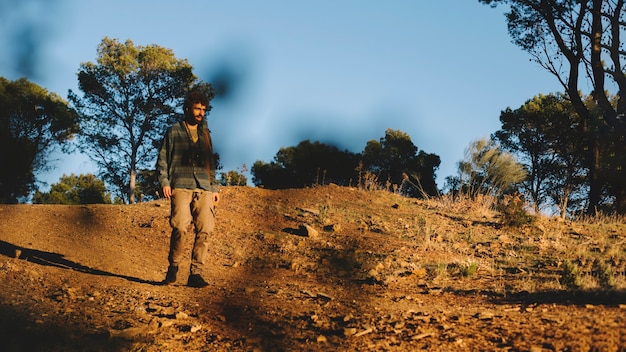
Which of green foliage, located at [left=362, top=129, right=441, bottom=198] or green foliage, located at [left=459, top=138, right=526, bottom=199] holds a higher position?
green foliage, located at [left=362, top=129, right=441, bottom=198]

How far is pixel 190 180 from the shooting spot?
6.30 meters

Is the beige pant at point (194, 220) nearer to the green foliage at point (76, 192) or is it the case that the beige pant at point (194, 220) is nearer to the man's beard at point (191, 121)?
the man's beard at point (191, 121)

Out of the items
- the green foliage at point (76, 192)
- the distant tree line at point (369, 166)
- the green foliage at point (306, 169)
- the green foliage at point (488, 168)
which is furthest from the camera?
the green foliage at point (76, 192)

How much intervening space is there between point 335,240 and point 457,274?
2.90 meters

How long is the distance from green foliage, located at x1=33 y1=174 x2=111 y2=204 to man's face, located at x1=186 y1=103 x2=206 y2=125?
2362 cm

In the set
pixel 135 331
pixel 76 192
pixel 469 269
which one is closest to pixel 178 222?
pixel 135 331

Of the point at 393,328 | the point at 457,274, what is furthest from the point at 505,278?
the point at 393,328

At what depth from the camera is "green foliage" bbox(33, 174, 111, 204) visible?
96.3ft

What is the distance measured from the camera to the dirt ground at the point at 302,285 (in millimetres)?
4012

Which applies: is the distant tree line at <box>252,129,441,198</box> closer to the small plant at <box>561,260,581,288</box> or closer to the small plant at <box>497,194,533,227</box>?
the small plant at <box>497,194,533,227</box>

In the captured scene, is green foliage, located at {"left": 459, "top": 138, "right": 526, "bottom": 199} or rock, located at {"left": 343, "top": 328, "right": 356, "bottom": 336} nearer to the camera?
rock, located at {"left": 343, "top": 328, "right": 356, "bottom": 336}

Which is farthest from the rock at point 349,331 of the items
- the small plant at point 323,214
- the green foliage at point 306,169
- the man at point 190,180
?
the green foliage at point 306,169

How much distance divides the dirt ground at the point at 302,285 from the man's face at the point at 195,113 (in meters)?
1.67

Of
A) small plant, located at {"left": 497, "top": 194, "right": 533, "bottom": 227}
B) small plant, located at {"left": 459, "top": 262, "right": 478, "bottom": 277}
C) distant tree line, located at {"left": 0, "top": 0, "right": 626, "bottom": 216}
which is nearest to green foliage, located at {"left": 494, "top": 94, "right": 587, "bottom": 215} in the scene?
distant tree line, located at {"left": 0, "top": 0, "right": 626, "bottom": 216}
